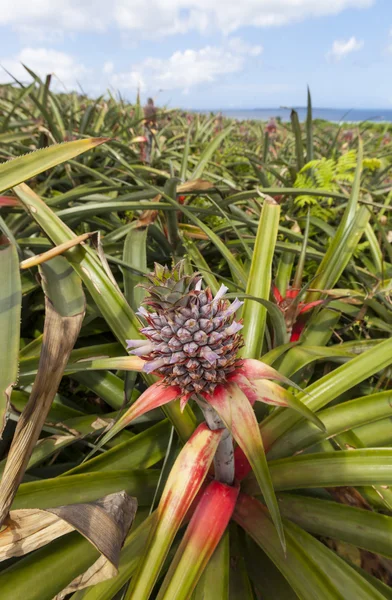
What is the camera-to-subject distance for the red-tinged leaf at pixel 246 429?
60cm

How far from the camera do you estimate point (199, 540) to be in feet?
2.28

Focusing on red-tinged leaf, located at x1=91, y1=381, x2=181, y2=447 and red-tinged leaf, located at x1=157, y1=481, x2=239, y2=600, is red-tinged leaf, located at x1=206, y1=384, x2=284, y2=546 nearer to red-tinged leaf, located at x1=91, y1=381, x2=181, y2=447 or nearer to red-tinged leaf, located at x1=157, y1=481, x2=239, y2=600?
red-tinged leaf, located at x1=91, y1=381, x2=181, y2=447

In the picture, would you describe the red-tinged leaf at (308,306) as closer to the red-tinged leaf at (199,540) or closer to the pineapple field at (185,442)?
the pineapple field at (185,442)

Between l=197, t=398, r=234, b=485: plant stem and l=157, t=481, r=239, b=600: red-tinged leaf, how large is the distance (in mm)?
22

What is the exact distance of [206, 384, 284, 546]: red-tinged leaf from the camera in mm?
603

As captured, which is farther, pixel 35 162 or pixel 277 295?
pixel 277 295

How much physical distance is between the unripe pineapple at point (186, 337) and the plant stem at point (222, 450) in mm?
64

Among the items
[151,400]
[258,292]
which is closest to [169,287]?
[151,400]

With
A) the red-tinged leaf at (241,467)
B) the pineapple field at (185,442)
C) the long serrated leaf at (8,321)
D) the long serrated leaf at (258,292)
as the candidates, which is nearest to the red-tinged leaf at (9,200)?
the pineapple field at (185,442)

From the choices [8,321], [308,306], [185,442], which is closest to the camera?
[8,321]

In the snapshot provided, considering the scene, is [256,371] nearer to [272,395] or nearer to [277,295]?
[272,395]

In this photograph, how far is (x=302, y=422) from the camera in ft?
2.96

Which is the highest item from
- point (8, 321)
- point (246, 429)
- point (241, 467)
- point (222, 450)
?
point (8, 321)

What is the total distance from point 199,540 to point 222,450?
0.54ft
